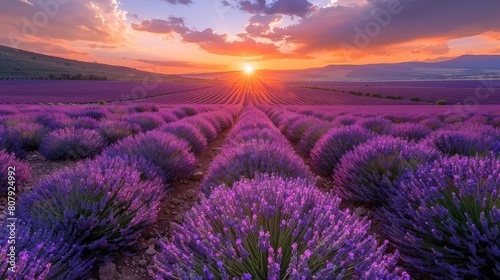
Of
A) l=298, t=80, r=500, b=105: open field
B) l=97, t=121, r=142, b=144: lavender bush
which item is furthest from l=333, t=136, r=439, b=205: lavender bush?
l=298, t=80, r=500, b=105: open field

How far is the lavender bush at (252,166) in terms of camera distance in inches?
125

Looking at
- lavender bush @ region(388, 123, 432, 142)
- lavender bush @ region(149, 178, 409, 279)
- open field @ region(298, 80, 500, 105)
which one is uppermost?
lavender bush @ region(149, 178, 409, 279)

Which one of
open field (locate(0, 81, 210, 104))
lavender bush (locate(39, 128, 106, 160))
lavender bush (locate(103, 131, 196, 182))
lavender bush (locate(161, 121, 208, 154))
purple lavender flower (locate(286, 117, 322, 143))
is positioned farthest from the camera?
open field (locate(0, 81, 210, 104))

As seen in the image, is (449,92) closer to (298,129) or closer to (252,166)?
(298,129)

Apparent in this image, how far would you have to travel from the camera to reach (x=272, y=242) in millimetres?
1625

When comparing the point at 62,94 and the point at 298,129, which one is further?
the point at 62,94

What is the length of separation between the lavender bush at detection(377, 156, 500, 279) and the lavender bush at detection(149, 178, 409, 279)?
1.79 ft

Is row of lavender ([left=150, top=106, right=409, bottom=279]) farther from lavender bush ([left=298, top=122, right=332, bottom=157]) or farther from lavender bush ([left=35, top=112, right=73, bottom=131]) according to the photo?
lavender bush ([left=35, top=112, right=73, bottom=131])

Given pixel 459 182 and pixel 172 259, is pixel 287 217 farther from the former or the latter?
pixel 459 182

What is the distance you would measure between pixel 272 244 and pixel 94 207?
1622 mm

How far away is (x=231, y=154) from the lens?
11.9 ft

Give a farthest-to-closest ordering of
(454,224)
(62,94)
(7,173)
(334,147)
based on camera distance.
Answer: (62,94) < (334,147) < (7,173) < (454,224)

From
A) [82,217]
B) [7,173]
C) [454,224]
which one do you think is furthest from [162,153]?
[454,224]

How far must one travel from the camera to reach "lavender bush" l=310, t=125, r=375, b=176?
4.88 meters
